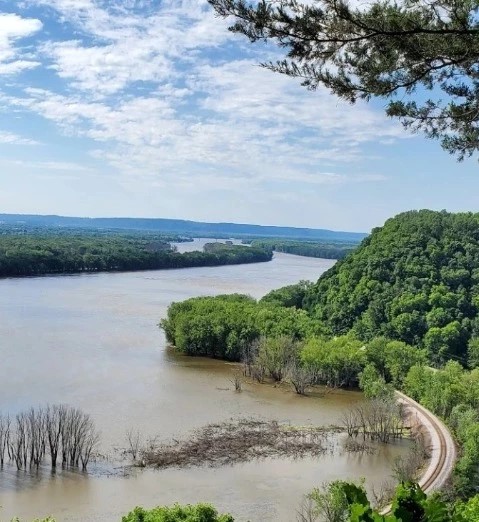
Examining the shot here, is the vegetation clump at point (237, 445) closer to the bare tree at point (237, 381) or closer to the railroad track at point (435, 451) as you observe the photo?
the railroad track at point (435, 451)

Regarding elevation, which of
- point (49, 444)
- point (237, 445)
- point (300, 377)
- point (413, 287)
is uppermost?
point (413, 287)

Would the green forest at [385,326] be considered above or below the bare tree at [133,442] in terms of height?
above

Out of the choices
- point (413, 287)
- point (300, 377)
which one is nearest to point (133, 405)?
point (300, 377)

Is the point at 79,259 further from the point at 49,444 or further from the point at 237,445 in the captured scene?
the point at 49,444

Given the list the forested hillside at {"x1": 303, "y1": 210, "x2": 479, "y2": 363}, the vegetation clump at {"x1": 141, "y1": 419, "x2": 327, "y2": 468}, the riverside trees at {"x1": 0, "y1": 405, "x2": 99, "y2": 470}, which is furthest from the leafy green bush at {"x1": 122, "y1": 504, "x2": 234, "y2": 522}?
the forested hillside at {"x1": 303, "y1": 210, "x2": 479, "y2": 363}

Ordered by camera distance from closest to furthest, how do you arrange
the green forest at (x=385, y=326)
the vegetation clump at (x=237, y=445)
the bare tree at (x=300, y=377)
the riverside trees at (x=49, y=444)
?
the riverside trees at (x=49, y=444)
the vegetation clump at (x=237, y=445)
the green forest at (x=385, y=326)
the bare tree at (x=300, y=377)

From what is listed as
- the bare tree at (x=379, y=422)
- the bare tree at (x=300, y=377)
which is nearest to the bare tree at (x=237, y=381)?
the bare tree at (x=300, y=377)
